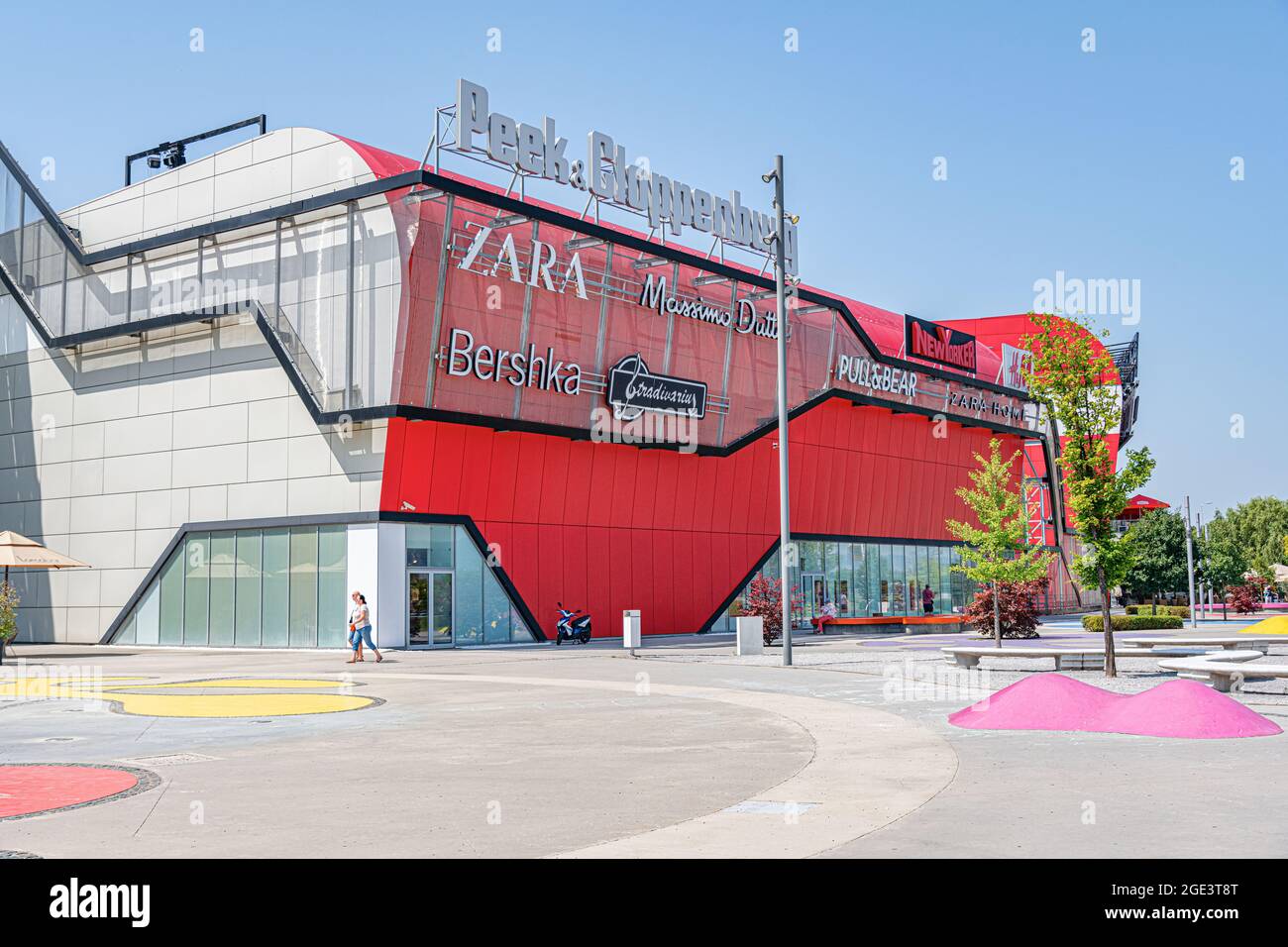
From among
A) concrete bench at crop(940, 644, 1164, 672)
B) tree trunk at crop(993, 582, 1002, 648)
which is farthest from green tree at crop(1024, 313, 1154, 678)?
tree trunk at crop(993, 582, 1002, 648)

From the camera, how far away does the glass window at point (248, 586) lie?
124 ft

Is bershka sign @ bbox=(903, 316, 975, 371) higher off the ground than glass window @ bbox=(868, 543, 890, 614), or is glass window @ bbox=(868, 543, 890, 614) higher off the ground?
bershka sign @ bbox=(903, 316, 975, 371)

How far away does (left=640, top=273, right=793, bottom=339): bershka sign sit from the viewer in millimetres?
42156

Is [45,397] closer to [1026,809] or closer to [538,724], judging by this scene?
[538,724]

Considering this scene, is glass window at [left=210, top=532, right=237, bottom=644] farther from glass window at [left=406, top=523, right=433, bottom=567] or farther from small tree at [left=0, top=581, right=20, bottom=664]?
small tree at [left=0, top=581, right=20, bottom=664]

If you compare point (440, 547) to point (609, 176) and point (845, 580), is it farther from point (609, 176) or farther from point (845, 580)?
point (845, 580)

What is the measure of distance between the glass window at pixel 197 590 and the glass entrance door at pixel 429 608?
7.97 meters

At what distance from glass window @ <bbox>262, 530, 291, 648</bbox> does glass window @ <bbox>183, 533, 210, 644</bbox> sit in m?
2.75

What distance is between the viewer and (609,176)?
1567 inches

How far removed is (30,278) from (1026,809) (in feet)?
151

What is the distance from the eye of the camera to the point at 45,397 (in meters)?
44.6

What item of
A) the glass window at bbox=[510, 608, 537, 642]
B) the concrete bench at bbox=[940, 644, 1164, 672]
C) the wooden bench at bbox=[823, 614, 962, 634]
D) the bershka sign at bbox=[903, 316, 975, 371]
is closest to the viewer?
the concrete bench at bbox=[940, 644, 1164, 672]

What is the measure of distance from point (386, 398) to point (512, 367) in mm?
4748

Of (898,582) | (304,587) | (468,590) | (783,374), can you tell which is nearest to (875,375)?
(898,582)
